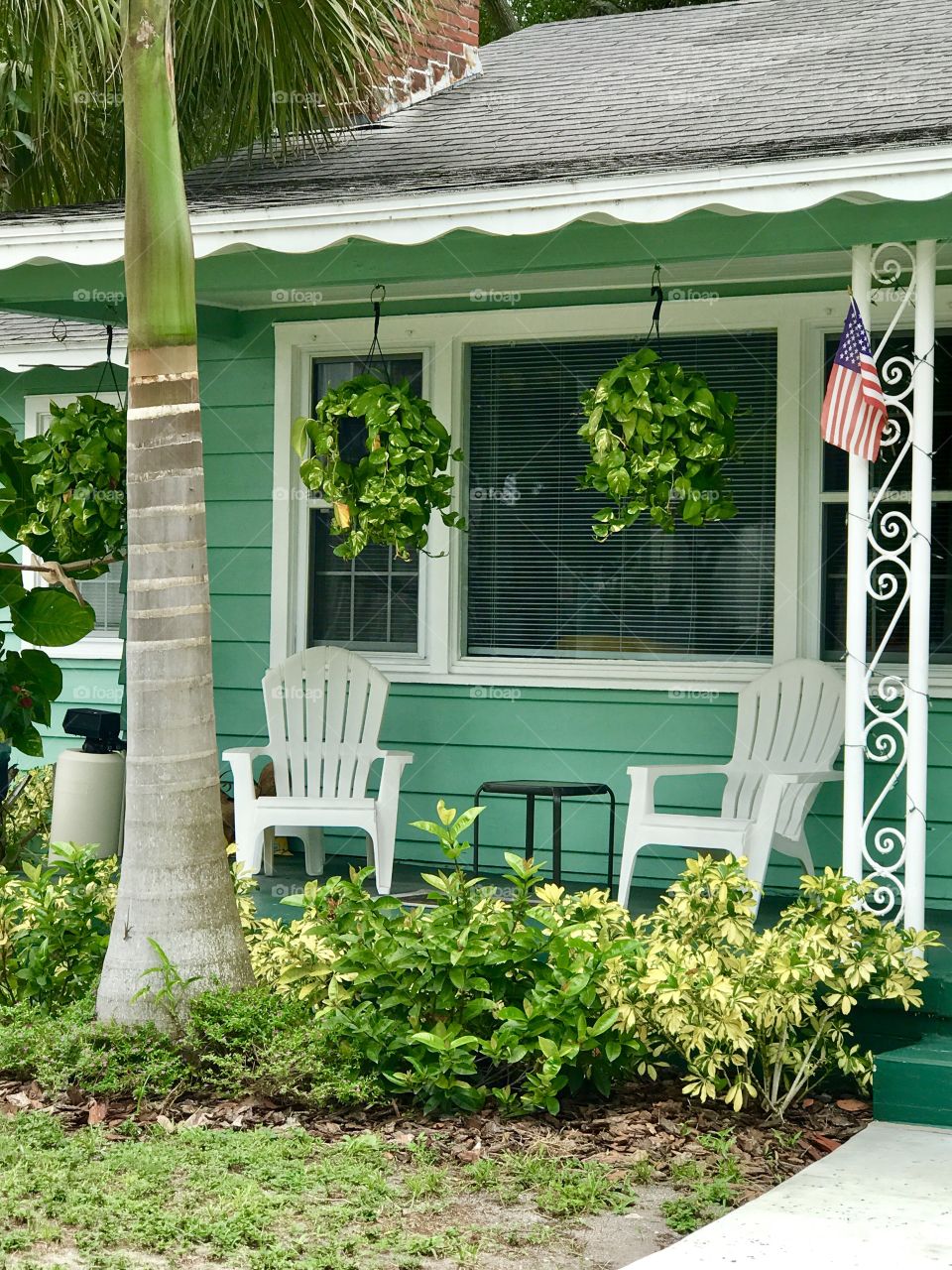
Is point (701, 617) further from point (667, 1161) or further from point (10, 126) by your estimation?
point (10, 126)

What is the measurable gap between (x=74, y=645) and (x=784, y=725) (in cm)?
483

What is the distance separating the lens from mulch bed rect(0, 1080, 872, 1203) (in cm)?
405

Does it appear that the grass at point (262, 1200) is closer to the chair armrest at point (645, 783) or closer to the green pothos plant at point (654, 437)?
the chair armrest at point (645, 783)

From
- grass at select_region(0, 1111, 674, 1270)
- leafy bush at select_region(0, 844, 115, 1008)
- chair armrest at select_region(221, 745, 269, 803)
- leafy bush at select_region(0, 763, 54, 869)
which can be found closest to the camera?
grass at select_region(0, 1111, 674, 1270)

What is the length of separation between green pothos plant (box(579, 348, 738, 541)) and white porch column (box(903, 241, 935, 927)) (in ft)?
3.34

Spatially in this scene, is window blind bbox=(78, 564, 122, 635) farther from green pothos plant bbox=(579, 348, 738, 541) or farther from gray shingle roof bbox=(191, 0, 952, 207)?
green pothos plant bbox=(579, 348, 738, 541)

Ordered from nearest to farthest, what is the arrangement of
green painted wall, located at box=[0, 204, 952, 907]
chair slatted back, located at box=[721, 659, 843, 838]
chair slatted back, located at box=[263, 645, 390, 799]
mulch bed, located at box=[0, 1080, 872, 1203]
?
mulch bed, located at box=[0, 1080, 872, 1203] < green painted wall, located at box=[0, 204, 952, 907] < chair slatted back, located at box=[721, 659, 843, 838] < chair slatted back, located at box=[263, 645, 390, 799]

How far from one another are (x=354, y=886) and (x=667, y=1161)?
1284mm

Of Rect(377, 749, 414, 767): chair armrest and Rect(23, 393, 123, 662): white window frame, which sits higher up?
Rect(23, 393, 123, 662): white window frame

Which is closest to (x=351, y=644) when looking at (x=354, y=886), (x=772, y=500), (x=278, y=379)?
(x=278, y=379)

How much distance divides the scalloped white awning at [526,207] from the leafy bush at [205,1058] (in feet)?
8.23

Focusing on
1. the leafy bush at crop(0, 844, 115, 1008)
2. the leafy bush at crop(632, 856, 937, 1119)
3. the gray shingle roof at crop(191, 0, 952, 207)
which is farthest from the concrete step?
the gray shingle roof at crop(191, 0, 952, 207)

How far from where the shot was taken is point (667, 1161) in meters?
4.02

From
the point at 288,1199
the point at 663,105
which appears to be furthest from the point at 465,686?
the point at 288,1199
